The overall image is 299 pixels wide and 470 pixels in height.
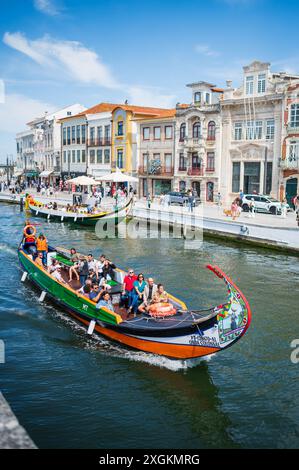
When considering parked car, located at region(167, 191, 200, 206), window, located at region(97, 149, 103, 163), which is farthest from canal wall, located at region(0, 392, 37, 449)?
window, located at region(97, 149, 103, 163)

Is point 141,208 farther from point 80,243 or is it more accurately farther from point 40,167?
point 40,167

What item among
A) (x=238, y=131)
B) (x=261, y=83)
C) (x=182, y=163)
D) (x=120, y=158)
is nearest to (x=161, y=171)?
(x=182, y=163)

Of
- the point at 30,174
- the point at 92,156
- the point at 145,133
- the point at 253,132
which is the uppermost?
the point at 145,133

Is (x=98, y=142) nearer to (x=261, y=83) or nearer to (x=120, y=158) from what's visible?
(x=120, y=158)

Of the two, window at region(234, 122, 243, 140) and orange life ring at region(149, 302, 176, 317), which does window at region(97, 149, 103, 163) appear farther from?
orange life ring at region(149, 302, 176, 317)

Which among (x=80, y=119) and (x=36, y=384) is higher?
(x=80, y=119)

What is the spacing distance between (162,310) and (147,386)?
2.06m

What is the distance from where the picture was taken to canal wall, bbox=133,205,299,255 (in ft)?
85.1

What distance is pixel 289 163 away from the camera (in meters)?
36.5

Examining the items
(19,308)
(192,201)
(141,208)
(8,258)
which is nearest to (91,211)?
(141,208)

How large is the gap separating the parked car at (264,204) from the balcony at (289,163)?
2.98 metres

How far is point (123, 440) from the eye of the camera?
356 inches
